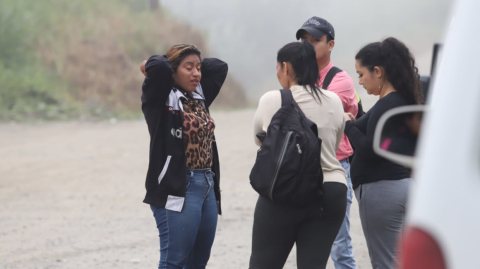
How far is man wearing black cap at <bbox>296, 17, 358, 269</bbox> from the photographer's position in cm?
383

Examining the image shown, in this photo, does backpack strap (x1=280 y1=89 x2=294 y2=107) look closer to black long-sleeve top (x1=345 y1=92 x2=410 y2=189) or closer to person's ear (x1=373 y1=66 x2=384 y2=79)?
black long-sleeve top (x1=345 y1=92 x2=410 y2=189)

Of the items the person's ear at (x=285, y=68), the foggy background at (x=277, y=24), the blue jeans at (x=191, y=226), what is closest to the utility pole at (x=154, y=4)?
the foggy background at (x=277, y=24)

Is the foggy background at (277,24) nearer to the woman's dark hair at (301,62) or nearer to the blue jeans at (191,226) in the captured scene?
the blue jeans at (191,226)

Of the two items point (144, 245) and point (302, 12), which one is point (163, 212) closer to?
point (144, 245)

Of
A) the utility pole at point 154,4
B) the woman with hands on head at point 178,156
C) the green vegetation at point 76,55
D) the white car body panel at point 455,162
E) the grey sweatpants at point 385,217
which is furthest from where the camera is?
the utility pole at point 154,4

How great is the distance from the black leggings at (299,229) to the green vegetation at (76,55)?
14.9 m

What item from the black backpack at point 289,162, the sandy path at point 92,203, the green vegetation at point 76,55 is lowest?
the sandy path at point 92,203

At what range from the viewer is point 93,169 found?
10.3 m

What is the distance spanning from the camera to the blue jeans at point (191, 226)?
3281 millimetres

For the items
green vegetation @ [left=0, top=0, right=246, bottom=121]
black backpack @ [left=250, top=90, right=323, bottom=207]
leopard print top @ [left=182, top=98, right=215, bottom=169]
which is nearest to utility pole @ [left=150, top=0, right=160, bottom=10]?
green vegetation @ [left=0, top=0, right=246, bottom=121]

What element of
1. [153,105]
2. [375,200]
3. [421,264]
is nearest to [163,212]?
[153,105]

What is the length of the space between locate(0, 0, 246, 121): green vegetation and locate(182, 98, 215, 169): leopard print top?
14177 mm

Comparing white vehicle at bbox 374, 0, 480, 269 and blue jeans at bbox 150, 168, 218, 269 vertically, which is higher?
white vehicle at bbox 374, 0, 480, 269

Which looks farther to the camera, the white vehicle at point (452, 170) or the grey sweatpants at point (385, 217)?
the grey sweatpants at point (385, 217)
